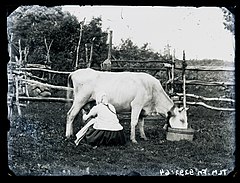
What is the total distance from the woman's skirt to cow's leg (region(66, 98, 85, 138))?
0.11m

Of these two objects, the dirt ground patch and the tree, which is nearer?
the dirt ground patch

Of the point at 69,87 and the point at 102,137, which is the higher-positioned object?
the point at 69,87

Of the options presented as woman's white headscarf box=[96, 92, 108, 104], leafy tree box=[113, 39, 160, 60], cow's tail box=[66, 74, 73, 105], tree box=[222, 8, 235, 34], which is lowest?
woman's white headscarf box=[96, 92, 108, 104]

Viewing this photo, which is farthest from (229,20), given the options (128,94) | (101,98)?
(101,98)

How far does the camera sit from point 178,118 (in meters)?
2.70

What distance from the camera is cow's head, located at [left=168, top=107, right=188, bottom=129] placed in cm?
269

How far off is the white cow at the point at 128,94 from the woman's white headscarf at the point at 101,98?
0.07 feet

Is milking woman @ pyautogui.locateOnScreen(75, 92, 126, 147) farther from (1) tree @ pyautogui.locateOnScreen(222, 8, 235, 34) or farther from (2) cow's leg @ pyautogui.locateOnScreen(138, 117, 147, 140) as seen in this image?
(1) tree @ pyautogui.locateOnScreen(222, 8, 235, 34)

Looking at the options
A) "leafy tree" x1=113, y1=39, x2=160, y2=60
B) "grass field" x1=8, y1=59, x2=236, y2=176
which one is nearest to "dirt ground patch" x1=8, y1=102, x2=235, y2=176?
"grass field" x1=8, y1=59, x2=236, y2=176

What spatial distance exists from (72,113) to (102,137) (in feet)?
0.75

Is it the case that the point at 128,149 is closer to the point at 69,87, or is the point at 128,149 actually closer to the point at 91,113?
the point at 91,113

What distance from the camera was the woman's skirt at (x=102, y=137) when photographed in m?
2.60
